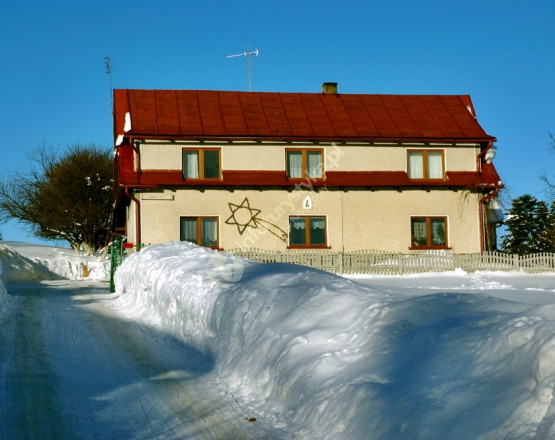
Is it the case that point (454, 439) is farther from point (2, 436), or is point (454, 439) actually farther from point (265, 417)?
point (2, 436)

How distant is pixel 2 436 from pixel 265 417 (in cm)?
228

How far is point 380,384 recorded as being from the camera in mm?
5309

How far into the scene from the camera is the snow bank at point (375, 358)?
4387 millimetres

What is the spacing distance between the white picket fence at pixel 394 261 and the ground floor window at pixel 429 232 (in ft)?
4.91

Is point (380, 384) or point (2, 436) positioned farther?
point (2, 436)

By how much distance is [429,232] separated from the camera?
1155 inches

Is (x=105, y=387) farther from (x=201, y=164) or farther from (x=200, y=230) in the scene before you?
(x=201, y=164)

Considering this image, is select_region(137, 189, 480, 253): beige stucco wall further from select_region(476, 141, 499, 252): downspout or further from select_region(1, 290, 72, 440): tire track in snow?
select_region(1, 290, 72, 440): tire track in snow

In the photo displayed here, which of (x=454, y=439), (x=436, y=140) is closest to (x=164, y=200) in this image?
(x=436, y=140)

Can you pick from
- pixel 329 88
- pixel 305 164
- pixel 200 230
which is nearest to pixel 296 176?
pixel 305 164

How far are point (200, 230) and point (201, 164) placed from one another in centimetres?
278

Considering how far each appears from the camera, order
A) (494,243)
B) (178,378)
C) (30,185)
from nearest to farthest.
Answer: (178,378)
(494,243)
(30,185)

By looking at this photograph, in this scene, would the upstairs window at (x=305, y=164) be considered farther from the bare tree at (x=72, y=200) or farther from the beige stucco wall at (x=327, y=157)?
the bare tree at (x=72, y=200)

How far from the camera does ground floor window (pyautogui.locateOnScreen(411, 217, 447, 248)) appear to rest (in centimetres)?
2933
